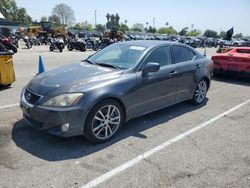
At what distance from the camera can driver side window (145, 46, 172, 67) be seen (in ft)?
16.0

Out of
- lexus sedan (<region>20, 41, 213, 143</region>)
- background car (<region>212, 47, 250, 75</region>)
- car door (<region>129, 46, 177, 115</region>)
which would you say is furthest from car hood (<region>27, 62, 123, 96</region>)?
background car (<region>212, 47, 250, 75</region>)

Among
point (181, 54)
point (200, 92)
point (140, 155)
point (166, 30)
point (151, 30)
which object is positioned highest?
point (181, 54)

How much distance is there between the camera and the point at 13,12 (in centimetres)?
9494

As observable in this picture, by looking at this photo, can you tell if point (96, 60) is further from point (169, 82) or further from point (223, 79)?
point (223, 79)

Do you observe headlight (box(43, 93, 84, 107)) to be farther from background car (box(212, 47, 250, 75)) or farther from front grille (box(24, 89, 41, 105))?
background car (box(212, 47, 250, 75))

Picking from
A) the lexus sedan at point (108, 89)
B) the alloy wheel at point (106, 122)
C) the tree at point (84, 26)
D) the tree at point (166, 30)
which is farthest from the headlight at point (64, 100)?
the tree at point (166, 30)

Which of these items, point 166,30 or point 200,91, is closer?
point 200,91

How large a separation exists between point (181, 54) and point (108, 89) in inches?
94.9

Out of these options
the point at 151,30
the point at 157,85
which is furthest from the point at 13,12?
the point at 157,85

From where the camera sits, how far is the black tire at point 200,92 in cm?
619

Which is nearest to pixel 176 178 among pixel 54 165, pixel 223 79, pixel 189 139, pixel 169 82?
pixel 189 139

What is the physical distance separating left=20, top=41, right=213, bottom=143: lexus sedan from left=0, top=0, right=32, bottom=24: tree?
97417 mm

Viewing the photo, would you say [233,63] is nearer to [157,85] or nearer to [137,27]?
[157,85]

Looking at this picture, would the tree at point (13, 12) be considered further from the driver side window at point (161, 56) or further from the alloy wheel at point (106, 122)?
the alloy wheel at point (106, 122)
